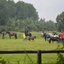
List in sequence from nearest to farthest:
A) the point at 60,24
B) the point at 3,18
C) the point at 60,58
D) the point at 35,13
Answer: the point at 60,58
the point at 60,24
the point at 3,18
the point at 35,13

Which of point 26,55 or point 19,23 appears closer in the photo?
point 26,55

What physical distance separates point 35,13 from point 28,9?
8655 mm

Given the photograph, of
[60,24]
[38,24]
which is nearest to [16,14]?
[38,24]

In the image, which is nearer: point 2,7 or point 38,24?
point 38,24

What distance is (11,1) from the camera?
12631 cm

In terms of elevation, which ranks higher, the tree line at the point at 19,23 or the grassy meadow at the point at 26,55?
the tree line at the point at 19,23

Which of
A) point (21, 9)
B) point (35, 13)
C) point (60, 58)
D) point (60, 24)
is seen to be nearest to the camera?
point (60, 58)

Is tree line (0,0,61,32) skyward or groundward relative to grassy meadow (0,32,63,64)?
skyward

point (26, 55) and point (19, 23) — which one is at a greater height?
point (19, 23)

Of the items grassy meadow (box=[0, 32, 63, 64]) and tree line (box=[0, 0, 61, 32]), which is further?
tree line (box=[0, 0, 61, 32])

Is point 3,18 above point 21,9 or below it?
below

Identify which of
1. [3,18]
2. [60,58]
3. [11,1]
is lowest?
[60,58]

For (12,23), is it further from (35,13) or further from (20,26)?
(35,13)

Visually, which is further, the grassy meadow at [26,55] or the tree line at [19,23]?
the tree line at [19,23]
